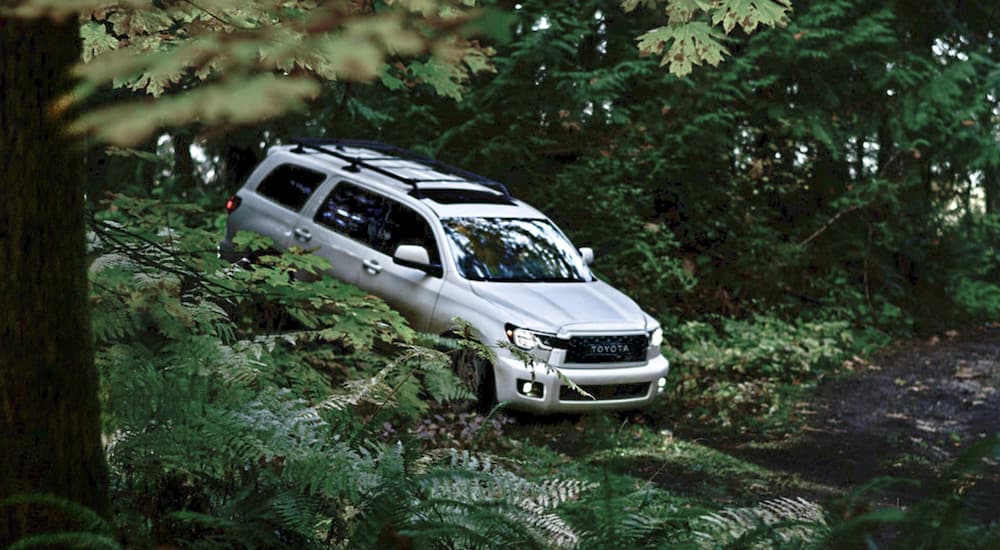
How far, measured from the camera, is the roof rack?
417 inches

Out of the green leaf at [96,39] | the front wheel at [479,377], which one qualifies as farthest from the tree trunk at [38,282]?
the front wheel at [479,377]

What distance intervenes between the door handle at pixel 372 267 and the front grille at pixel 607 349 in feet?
6.93

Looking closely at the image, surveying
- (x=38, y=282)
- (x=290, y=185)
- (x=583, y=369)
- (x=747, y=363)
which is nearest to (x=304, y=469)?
(x=38, y=282)

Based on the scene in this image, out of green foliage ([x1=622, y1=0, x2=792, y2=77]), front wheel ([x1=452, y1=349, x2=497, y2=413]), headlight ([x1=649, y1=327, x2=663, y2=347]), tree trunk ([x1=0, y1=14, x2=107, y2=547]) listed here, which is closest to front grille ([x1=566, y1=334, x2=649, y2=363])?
headlight ([x1=649, y1=327, x2=663, y2=347])

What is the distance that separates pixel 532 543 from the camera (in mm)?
3314

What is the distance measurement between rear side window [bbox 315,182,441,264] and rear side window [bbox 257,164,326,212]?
365 mm

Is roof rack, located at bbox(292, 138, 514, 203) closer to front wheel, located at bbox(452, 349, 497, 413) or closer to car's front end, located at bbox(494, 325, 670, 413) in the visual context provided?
front wheel, located at bbox(452, 349, 497, 413)

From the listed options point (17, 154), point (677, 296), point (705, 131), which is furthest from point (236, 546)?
point (705, 131)

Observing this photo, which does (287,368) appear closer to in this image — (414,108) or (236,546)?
(236,546)

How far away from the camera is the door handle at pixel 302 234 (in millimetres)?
10795

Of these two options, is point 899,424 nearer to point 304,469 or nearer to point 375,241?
point 375,241

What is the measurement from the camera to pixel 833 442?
32.2 feet

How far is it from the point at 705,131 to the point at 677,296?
2542 mm

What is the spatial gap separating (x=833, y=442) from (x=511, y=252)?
3562 millimetres
